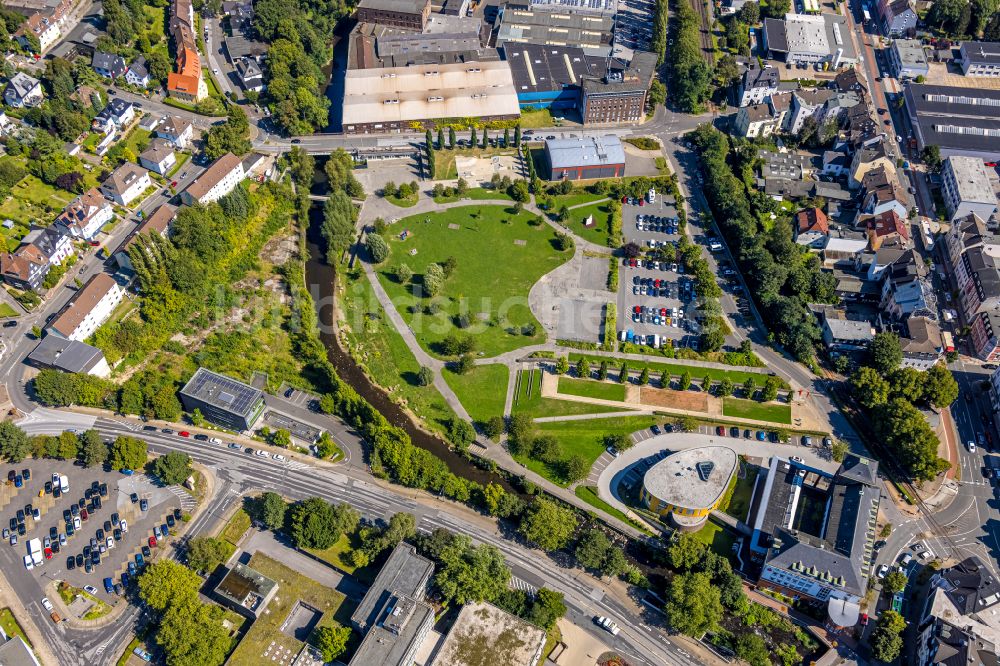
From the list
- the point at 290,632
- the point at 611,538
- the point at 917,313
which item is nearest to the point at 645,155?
the point at 917,313

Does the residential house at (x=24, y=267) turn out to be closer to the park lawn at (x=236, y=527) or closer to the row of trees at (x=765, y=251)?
the park lawn at (x=236, y=527)

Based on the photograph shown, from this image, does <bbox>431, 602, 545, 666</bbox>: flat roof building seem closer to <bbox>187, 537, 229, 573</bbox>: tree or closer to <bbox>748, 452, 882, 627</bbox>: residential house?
<bbox>748, 452, 882, 627</bbox>: residential house

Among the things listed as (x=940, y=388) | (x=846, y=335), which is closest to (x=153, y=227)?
(x=846, y=335)

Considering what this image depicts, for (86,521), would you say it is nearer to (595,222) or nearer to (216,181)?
(216,181)

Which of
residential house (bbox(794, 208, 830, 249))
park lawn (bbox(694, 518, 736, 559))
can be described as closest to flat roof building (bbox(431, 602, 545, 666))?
park lawn (bbox(694, 518, 736, 559))

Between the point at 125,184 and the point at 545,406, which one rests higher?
the point at 125,184

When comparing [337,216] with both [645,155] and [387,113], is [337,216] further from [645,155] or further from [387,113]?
[645,155]
